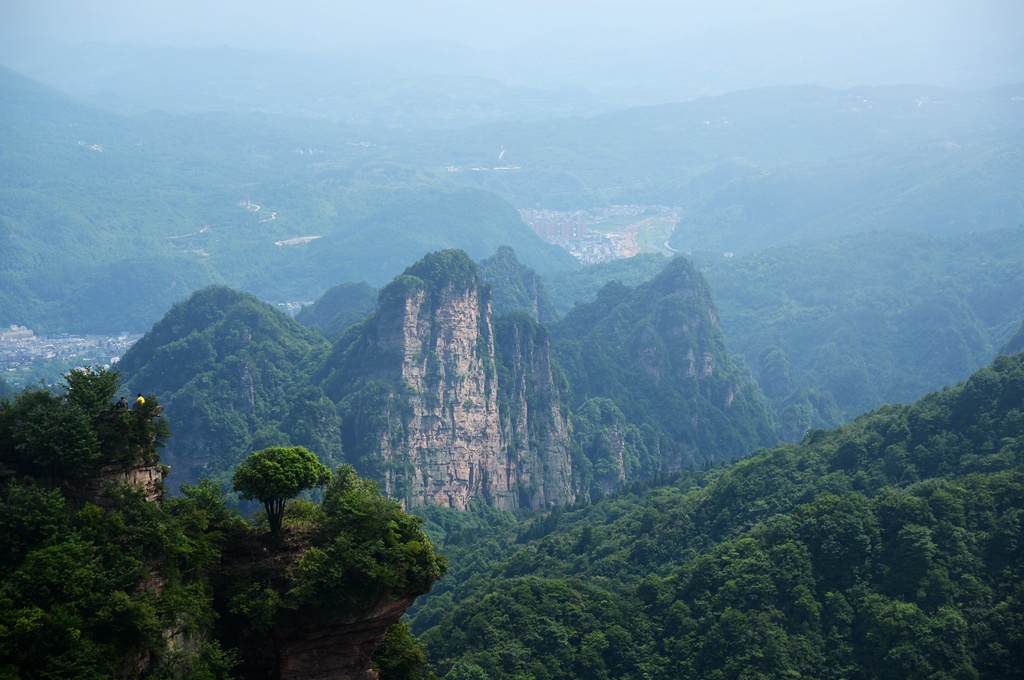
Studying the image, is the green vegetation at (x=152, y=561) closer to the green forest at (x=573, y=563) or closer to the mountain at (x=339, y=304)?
the green forest at (x=573, y=563)

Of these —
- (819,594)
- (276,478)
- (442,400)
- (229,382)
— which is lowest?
(819,594)

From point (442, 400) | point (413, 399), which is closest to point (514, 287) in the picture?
point (442, 400)

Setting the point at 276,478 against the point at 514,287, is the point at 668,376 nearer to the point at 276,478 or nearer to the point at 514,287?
the point at 514,287

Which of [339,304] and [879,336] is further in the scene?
[879,336]

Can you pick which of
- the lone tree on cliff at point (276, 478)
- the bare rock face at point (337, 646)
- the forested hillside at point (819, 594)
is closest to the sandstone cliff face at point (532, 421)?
the forested hillside at point (819, 594)

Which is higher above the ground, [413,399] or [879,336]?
[413,399]

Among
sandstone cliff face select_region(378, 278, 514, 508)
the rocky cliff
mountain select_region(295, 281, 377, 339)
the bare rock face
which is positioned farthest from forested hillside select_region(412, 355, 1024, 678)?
mountain select_region(295, 281, 377, 339)
